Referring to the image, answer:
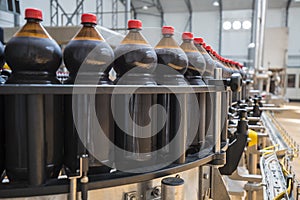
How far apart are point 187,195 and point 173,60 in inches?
12.0

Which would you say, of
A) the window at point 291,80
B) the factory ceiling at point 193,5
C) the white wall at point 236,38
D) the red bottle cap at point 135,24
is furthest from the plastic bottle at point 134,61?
the window at point 291,80

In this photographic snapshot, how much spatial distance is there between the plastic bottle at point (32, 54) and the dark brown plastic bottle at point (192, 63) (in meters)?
0.35

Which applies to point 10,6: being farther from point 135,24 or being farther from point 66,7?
point 135,24

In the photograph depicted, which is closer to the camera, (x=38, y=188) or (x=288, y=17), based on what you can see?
(x=38, y=188)

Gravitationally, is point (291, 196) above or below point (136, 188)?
below

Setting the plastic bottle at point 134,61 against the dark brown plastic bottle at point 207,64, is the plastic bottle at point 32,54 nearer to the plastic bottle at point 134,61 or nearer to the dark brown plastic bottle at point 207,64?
the plastic bottle at point 134,61

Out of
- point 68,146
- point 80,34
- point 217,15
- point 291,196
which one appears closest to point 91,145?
point 68,146

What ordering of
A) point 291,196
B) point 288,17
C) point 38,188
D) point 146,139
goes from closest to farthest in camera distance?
point 38,188 → point 146,139 → point 291,196 → point 288,17

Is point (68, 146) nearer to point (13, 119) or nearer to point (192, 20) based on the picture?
point (13, 119)

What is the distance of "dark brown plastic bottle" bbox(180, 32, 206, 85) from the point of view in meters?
0.76

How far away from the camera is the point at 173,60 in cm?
67

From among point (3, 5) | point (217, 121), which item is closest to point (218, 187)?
point (217, 121)

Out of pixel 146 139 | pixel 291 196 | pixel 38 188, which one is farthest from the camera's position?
pixel 291 196

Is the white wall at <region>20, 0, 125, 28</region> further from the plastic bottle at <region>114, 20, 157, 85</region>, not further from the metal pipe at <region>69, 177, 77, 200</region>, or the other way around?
the metal pipe at <region>69, 177, 77, 200</region>
